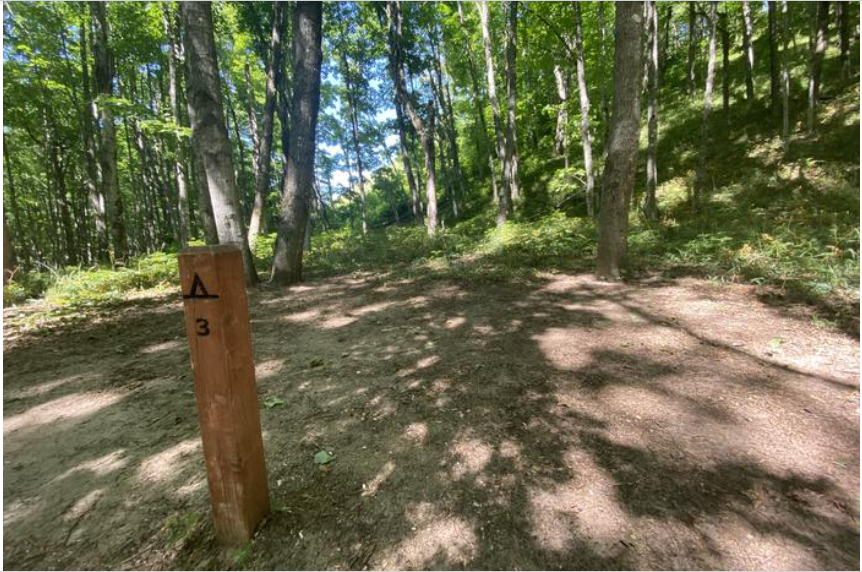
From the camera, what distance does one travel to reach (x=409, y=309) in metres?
6.22

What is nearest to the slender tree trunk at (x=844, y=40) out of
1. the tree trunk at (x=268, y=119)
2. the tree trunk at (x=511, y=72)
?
the tree trunk at (x=511, y=72)

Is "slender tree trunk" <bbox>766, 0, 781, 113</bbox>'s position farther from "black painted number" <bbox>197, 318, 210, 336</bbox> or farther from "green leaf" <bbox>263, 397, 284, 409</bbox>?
"black painted number" <bbox>197, 318, 210, 336</bbox>

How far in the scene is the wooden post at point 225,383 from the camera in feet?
5.52

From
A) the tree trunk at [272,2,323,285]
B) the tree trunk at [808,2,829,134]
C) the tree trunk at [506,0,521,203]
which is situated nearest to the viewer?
the tree trunk at [272,2,323,285]

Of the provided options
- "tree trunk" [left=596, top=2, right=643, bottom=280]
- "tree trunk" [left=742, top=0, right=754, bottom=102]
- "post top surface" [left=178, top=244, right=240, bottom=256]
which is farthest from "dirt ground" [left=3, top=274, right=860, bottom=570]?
"tree trunk" [left=742, top=0, right=754, bottom=102]

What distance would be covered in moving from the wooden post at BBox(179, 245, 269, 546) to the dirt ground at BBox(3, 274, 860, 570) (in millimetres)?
225

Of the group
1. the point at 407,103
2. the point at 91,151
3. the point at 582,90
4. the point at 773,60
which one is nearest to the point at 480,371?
the point at 582,90

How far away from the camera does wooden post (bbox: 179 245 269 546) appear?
66.3 inches

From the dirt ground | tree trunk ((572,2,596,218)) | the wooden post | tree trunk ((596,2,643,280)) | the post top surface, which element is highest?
tree trunk ((572,2,596,218))

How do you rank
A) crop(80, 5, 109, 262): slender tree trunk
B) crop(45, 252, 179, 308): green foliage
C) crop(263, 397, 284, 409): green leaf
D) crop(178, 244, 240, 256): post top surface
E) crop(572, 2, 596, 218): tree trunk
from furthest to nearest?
crop(80, 5, 109, 262): slender tree trunk < crop(572, 2, 596, 218): tree trunk < crop(45, 252, 179, 308): green foliage < crop(263, 397, 284, 409): green leaf < crop(178, 244, 240, 256): post top surface

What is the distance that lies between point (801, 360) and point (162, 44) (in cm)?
2143

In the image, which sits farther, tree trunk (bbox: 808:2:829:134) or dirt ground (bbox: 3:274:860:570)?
tree trunk (bbox: 808:2:829:134)

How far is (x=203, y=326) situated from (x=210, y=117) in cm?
720

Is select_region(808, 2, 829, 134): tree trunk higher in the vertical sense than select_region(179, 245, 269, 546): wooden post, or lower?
higher
